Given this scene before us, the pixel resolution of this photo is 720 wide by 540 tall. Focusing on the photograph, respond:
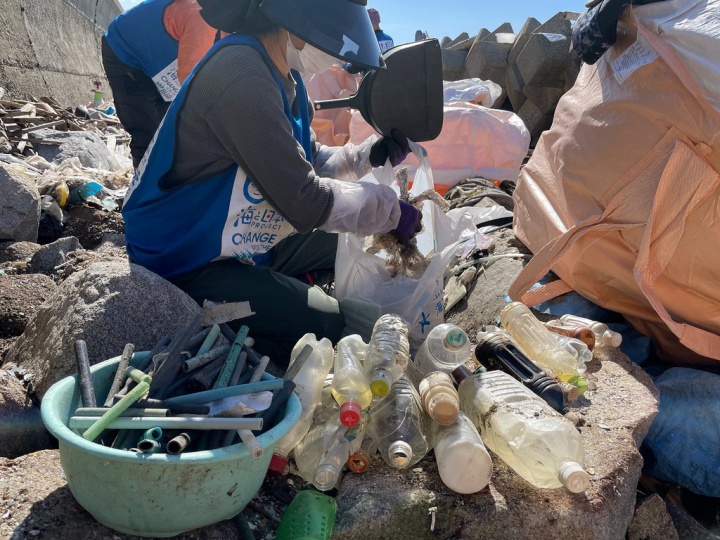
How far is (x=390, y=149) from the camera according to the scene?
3168 millimetres

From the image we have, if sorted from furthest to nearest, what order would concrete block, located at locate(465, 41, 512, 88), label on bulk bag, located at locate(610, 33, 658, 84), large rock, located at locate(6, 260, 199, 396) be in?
1. concrete block, located at locate(465, 41, 512, 88)
2. label on bulk bag, located at locate(610, 33, 658, 84)
3. large rock, located at locate(6, 260, 199, 396)

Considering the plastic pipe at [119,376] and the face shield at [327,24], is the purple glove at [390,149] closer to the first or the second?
the face shield at [327,24]

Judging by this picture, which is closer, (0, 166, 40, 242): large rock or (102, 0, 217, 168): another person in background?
(102, 0, 217, 168): another person in background

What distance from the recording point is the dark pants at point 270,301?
8.56 ft

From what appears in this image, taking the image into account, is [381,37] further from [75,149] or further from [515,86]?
[515,86]

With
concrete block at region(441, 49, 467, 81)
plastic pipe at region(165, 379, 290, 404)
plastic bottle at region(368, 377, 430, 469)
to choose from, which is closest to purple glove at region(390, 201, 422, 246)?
plastic bottle at region(368, 377, 430, 469)

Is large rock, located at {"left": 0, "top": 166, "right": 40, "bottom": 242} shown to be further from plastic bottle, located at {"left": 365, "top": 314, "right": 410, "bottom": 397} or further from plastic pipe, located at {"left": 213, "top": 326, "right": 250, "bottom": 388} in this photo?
plastic bottle, located at {"left": 365, "top": 314, "right": 410, "bottom": 397}

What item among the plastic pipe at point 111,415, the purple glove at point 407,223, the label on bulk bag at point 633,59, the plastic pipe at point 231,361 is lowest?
the purple glove at point 407,223

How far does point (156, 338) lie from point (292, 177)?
30.6 inches

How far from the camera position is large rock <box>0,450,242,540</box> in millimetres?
1602

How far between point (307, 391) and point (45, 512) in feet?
2.67

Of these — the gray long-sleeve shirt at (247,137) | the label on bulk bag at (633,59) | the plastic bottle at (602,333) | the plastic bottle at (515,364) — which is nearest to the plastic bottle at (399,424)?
the plastic bottle at (515,364)

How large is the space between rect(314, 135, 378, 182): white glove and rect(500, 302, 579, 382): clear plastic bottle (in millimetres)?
1073

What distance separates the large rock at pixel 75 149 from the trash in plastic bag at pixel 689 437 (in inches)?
241
